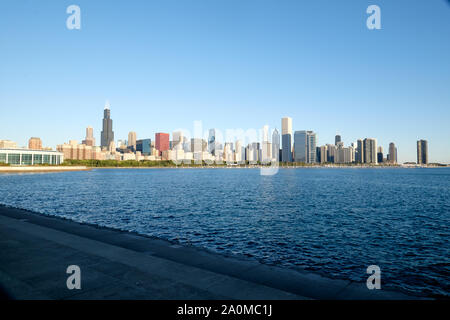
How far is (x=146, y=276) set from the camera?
954 centimetres

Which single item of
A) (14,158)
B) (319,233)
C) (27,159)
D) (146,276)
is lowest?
(319,233)

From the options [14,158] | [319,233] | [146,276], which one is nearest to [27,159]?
[14,158]

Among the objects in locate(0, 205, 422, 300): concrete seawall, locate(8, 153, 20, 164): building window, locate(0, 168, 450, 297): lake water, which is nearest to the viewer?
locate(0, 205, 422, 300): concrete seawall

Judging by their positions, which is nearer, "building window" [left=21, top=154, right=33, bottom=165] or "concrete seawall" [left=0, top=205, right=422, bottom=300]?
"concrete seawall" [left=0, top=205, right=422, bottom=300]

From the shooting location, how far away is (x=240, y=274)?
1073 centimetres

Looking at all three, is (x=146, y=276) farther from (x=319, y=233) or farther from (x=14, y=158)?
(x=14, y=158)

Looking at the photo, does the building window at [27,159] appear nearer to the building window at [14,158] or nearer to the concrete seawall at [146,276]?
the building window at [14,158]

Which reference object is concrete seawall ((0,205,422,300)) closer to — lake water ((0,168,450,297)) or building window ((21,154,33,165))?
lake water ((0,168,450,297))

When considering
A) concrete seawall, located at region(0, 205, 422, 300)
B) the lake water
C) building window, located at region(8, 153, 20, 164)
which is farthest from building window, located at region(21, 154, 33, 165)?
concrete seawall, located at region(0, 205, 422, 300)

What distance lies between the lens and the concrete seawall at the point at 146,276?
326 inches

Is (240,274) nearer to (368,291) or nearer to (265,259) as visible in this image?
(368,291)

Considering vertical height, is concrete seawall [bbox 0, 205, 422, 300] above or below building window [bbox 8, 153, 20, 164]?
below

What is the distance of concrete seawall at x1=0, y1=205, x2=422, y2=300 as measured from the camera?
8.27 meters
